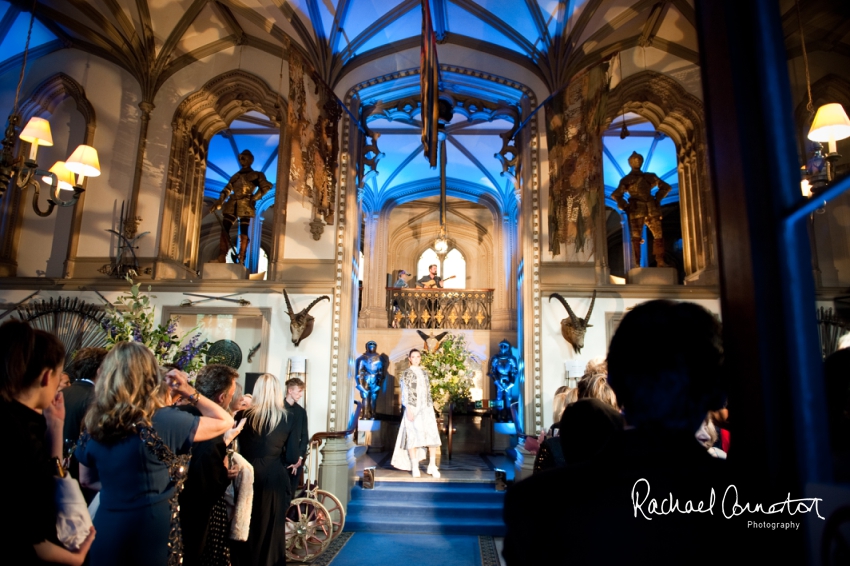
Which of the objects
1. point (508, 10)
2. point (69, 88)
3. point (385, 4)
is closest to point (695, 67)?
point (508, 10)

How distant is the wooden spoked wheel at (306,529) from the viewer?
5.73 meters

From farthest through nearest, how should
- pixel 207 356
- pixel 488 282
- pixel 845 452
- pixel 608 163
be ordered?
pixel 488 282 < pixel 608 163 < pixel 207 356 < pixel 845 452

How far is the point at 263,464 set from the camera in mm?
4074

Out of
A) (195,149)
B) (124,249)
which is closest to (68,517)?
(124,249)

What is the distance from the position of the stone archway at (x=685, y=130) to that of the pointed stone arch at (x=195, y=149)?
5802mm

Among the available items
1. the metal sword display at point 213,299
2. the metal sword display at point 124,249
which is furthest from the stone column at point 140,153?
the metal sword display at point 213,299

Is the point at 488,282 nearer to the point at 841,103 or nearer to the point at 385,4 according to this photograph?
the point at 385,4

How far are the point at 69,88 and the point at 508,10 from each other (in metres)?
7.58

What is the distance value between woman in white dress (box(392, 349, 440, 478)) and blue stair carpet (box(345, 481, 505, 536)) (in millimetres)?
527

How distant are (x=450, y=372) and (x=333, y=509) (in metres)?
4.40

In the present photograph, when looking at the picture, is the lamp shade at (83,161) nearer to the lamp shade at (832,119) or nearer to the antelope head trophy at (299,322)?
the antelope head trophy at (299,322)

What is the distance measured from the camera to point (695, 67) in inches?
358

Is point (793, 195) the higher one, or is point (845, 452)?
point (793, 195)

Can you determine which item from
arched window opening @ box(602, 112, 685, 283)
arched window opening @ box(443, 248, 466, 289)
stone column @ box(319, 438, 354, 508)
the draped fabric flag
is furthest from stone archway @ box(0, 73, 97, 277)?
arched window opening @ box(443, 248, 466, 289)
